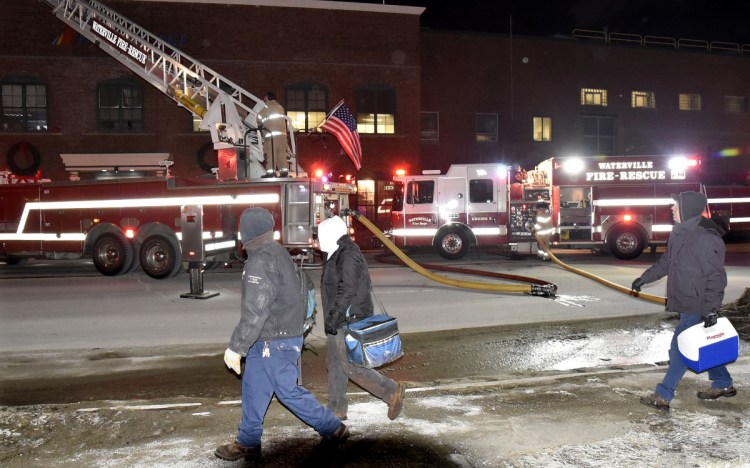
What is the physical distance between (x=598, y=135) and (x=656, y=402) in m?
27.0

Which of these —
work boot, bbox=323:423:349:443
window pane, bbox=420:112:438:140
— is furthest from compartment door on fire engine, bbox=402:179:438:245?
work boot, bbox=323:423:349:443

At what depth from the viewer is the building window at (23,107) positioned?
23.4m

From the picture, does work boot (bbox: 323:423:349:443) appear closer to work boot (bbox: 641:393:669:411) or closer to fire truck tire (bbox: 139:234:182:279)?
work boot (bbox: 641:393:669:411)

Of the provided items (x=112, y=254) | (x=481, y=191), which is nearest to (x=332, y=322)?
(x=112, y=254)

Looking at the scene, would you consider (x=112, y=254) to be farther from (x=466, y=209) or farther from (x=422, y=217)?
(x=466, y=209)

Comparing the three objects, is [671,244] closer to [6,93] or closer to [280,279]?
[280,279]

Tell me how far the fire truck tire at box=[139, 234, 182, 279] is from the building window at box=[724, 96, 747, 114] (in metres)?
28.9

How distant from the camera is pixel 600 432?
188 inches

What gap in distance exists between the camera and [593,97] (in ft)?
98.6

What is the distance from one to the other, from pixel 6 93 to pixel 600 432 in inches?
975

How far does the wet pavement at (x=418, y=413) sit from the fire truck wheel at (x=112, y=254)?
7.20m

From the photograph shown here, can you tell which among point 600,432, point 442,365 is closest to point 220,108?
point 442,365

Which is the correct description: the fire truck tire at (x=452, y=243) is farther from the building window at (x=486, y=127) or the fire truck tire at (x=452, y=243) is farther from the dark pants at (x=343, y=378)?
the dark pants at (x=343, y=378)

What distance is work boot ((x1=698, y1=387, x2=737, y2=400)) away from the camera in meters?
5.45
